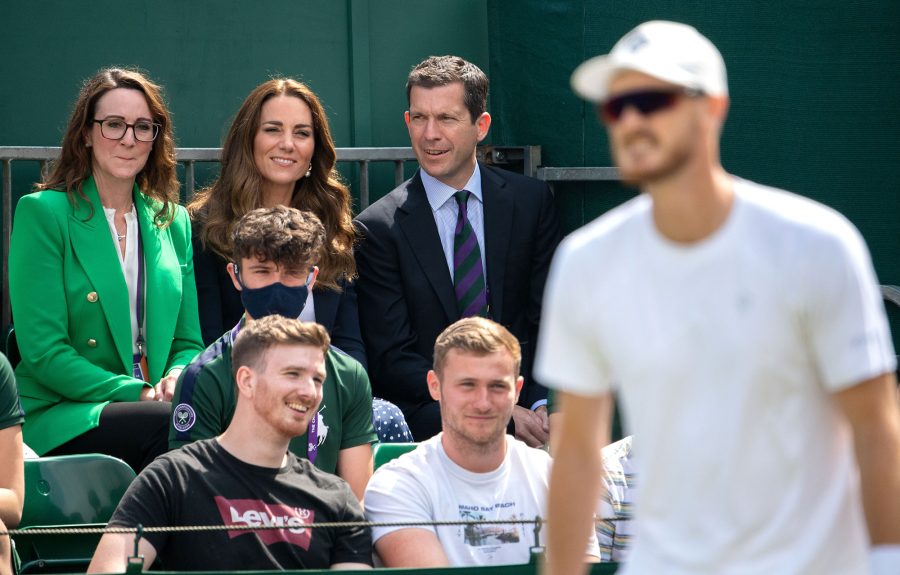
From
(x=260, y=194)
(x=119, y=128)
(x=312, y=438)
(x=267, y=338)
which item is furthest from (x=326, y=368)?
(x=119, y=128)

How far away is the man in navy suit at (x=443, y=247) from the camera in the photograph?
525 cm

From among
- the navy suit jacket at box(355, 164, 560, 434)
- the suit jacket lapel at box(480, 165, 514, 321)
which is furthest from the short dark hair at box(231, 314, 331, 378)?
the suit jacket lapel at box(480, 165, 514, 321)

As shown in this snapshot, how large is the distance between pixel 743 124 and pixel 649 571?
12.8 feet

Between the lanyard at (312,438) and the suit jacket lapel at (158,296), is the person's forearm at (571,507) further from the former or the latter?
the suit jacket lapel at (158,296)

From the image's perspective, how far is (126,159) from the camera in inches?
195

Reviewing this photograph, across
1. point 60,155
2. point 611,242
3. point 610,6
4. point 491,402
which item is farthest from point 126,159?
point 611,242

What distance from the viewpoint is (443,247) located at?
5426mm

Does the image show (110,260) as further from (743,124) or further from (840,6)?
(840,6)

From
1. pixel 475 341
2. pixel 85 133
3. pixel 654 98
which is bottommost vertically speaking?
pixel 475 341

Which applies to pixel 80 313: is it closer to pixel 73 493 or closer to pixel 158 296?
pixel 158 296

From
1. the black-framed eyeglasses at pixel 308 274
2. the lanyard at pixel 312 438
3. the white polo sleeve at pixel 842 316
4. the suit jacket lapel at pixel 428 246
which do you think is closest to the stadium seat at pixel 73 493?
the lanyard at pixel 312 438

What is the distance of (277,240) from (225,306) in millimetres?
1028

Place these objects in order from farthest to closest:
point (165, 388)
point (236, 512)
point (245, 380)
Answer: point (165, 388) < point (245, 380) < point (236, 512)

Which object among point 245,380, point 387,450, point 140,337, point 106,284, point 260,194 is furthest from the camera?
point 260,194
